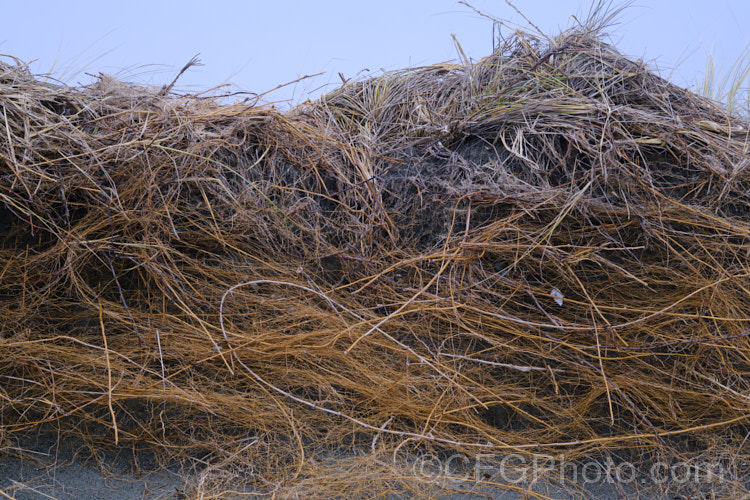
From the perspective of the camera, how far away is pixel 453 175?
8.09 feet

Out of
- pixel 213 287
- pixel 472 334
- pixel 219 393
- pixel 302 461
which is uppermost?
pixel 213 287

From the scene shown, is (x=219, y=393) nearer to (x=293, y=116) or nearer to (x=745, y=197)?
(x=293, y=116)

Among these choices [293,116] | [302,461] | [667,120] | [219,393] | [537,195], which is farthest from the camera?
[293,116]

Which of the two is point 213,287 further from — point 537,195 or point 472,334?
point 537,195

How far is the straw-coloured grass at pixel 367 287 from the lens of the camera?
6.56 ft

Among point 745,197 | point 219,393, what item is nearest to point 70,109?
point 219,393

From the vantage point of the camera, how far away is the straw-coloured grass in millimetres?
2000

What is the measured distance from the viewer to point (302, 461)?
74.1 inches

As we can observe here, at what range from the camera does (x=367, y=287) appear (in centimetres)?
229

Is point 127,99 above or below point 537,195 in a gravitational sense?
above

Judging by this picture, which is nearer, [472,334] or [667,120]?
[472,334]

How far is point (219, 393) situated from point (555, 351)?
1.39 meters

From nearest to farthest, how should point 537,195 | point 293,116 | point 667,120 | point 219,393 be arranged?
point 219,393 → point 537,195 → point 667,120 → point 293,116

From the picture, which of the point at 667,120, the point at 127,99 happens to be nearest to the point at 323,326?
the point at 127,99
